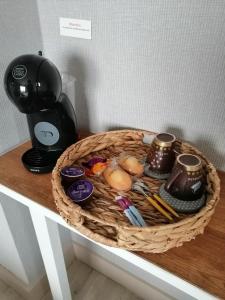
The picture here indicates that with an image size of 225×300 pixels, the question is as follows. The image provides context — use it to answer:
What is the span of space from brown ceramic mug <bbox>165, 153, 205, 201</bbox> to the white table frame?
0.57 feet

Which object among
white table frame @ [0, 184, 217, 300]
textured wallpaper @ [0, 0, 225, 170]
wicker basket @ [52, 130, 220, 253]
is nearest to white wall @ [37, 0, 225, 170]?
textured wallpaper @ [0, 0, 225, 170]

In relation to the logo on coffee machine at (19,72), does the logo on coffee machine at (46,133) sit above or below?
below

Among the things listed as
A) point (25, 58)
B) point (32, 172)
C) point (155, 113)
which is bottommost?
point (32, 172)

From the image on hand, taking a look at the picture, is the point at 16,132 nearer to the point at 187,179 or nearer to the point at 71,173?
the point at 71,173

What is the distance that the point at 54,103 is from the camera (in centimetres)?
70

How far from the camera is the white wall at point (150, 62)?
65 centimetres

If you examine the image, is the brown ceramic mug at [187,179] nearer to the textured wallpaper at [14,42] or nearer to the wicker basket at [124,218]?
the wicker basket at [124,218]

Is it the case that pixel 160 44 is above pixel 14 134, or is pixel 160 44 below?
above

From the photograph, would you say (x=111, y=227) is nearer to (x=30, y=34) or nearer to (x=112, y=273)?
(x=30, y=34)

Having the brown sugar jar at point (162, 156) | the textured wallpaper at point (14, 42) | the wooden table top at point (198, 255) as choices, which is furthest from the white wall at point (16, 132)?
the brown sugar jar at point (162, 156)

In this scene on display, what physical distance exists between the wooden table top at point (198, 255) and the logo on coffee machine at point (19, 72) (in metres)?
0.29

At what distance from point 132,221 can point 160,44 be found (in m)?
0.47

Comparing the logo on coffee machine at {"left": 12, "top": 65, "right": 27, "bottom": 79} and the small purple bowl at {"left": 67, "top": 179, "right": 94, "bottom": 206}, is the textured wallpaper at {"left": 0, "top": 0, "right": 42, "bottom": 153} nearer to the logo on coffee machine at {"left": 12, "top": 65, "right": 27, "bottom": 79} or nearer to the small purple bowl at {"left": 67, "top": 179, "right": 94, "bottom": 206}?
→ the logo on coffee machine at {"left": 12, "top": 65, "right": 27, "bottom": 79}

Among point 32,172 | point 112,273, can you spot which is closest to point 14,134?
point 32,172
